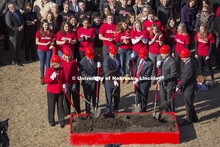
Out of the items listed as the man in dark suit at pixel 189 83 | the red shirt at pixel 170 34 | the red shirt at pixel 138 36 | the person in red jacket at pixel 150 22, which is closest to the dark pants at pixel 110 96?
the man in dark suit at pixel 189 83

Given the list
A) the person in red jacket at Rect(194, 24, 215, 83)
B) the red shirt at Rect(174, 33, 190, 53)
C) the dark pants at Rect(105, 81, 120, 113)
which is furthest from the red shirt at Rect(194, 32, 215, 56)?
the dark pants at Rect(105, 81, 120, 113)

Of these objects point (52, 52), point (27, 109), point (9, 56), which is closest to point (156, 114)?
point (27, 109)

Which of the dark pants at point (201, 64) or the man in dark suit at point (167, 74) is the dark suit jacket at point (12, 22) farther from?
the dark pants at point (201, 64)

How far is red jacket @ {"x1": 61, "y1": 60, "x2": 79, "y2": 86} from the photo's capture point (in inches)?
358

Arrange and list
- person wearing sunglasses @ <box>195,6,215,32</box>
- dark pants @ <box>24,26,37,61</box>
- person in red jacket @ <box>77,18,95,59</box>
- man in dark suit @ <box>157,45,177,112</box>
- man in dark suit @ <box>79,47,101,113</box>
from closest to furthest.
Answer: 1. man in dark suit @ <box>157,45,177,112</box>
2. man in dark suit @ <box>79,47,101,113</box>
3. person in red jacket @ <box>77,18,95,59</box>
4. person wearing sunglasses @ <box>195,6,215,32</box>
5. dark pants @ <box>24,26,37,61</box>

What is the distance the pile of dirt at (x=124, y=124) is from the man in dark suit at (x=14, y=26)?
188 inches

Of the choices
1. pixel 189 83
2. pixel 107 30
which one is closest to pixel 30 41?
pixel 107 30

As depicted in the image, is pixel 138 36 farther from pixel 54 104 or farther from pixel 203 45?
pixel 54 104

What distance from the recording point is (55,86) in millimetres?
8797

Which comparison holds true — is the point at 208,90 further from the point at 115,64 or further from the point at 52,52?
the point at 52,52

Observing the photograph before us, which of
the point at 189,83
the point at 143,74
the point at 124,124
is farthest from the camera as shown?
the point at 143,74

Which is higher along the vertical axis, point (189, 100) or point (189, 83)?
point (189, 83)

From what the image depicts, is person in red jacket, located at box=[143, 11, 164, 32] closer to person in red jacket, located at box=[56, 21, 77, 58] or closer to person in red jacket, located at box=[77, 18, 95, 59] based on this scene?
person in red jacket, located at box=[77, 18, 95, 59]

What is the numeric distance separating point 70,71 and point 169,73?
2441 millimetres
